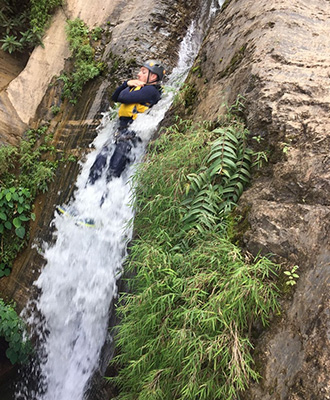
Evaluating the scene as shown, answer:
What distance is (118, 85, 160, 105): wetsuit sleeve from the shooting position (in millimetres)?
5492

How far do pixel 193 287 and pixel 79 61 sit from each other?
5533 mm

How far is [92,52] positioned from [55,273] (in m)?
4.17

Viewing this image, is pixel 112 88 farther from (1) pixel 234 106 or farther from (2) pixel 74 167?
(1) pixel 234 106

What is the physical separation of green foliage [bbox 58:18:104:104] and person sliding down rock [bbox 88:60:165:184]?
1.35 metres

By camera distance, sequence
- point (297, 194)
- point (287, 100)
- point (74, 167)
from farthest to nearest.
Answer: point (74, 167), point (287, 100), point (297, 194)

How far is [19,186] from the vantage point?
622 centimetres

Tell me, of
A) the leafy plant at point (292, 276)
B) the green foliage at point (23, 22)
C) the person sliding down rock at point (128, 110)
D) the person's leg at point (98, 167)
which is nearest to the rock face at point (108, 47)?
the green foliage at point (23, 22)

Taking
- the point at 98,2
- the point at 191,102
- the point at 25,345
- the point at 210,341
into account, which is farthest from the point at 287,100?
the point at 98,2

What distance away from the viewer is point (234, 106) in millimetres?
3703

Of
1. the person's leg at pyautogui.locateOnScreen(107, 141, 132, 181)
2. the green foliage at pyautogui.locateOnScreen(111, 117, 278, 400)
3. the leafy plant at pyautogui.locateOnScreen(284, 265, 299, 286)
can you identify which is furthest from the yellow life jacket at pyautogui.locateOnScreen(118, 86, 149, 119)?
the leafy plant at pyautogui.locateOnScreen(284, 265, 299, 286)

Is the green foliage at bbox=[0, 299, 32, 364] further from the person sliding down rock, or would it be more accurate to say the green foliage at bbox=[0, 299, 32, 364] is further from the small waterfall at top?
the person sliding down rock

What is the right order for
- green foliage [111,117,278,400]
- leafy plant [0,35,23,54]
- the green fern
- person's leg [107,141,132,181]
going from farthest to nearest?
leafy plant [0,35,23,54] < person's leg [107,141,132,181] < the green fern < green foliage [111,117,278,400]

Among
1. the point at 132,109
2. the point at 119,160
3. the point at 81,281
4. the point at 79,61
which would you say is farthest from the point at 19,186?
the point at 79,61

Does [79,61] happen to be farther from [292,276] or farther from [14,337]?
[292,276]
